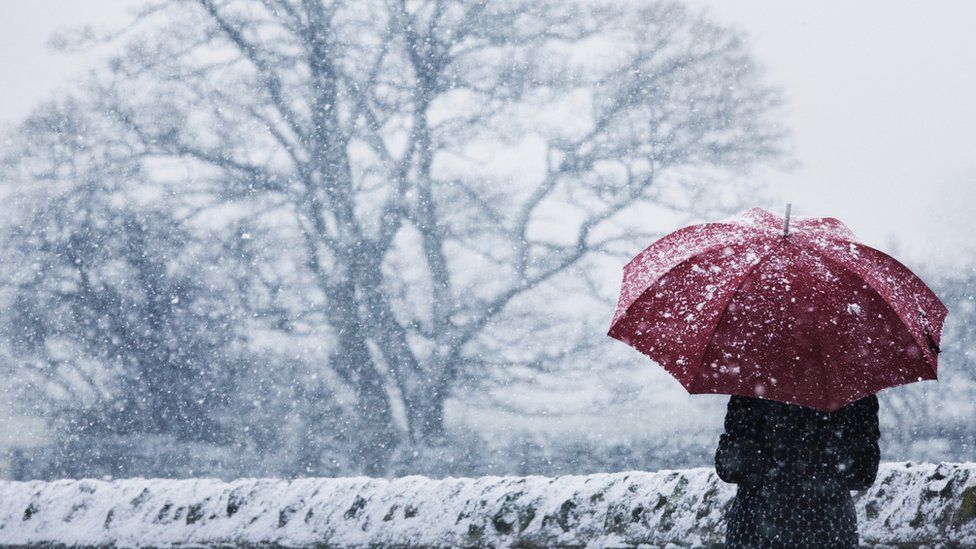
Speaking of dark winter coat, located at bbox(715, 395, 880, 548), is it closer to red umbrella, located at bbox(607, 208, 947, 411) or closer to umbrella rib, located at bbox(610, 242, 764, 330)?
red umbrella, located at bbox(607, 208, 947, 411)

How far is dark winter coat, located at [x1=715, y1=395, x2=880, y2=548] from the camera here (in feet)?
9.22

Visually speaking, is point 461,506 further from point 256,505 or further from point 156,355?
point 156,355

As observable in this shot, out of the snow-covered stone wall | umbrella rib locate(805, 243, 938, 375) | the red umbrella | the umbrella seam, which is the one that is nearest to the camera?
the red umbrella

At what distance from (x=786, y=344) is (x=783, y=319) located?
76 mm

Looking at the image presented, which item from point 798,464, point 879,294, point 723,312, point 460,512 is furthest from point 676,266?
point 460,512

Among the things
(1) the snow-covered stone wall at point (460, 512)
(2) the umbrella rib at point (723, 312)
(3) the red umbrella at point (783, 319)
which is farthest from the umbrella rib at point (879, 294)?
(1) the snow-covered stone wall at point (460, 512)

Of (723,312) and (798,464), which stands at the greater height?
(723,312)

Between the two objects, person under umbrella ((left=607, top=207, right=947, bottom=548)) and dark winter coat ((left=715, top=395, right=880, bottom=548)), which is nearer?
person under umbrella ((left=607, top=207, right=947, bottom=548))

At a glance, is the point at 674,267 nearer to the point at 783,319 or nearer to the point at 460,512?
the point at 783,319

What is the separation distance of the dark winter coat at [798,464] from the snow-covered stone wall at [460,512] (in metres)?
0.72

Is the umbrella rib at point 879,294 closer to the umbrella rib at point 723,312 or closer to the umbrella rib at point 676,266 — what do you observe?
the umbrella rib at point 723,312

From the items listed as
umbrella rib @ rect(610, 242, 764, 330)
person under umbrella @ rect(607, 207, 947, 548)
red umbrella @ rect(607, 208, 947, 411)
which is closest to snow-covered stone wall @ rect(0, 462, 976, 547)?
person under umbrella @ rect(607, 207, 947, 548)

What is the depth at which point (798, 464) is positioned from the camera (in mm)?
2824

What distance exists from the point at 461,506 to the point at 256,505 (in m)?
0.97
